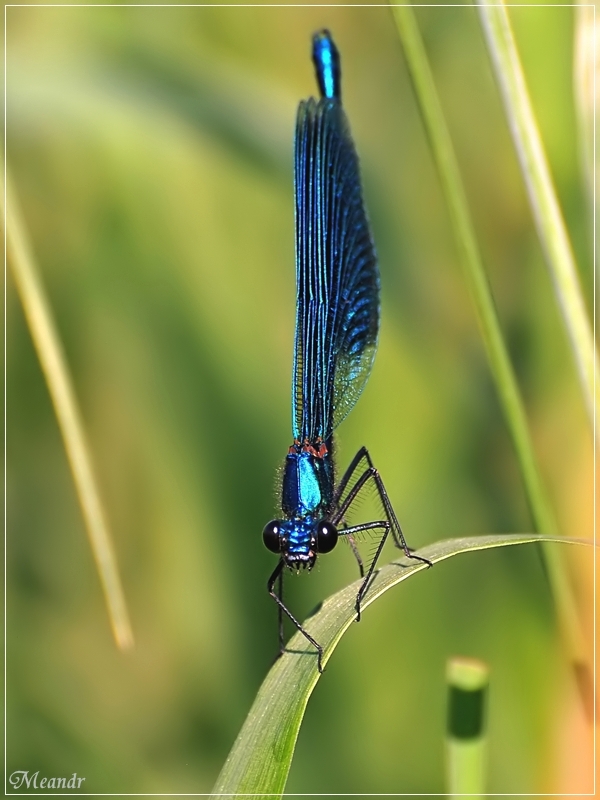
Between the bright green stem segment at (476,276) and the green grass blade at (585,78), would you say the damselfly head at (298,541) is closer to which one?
the bright green stem segment at (476,276)

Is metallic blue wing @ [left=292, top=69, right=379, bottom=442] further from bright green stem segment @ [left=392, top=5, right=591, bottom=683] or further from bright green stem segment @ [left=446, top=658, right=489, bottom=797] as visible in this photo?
bright green stem segment @ [left=446, top=658, right=489, bottom=797]

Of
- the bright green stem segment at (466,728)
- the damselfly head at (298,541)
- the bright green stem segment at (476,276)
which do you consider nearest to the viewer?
the bright green stem segment at (466,728)

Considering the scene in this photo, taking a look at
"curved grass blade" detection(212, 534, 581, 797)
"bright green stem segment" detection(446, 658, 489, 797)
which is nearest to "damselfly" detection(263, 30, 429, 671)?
"curved grass blade" detection(212, 534, 581, 797)

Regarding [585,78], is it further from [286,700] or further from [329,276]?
[286,700]

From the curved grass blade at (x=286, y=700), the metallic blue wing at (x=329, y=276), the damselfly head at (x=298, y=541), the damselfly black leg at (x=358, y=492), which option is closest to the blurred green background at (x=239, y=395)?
the metallic blue wing at (x=329, y=276)

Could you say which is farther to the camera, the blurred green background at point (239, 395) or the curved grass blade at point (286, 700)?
the blurred green background at point (239, 395)

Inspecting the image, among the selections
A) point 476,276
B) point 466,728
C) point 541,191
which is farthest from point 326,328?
point 466,728
